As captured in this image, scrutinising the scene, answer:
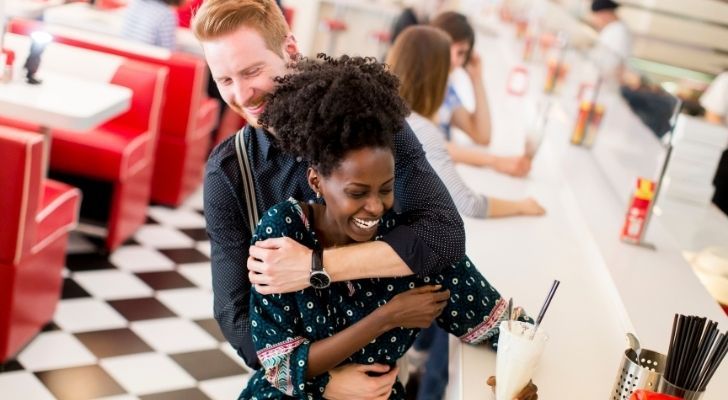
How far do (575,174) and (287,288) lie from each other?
215 cm

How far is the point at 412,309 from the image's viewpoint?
1.70 m

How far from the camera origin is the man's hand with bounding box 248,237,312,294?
5.30 feet

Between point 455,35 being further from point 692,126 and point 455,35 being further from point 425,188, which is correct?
point 425,188

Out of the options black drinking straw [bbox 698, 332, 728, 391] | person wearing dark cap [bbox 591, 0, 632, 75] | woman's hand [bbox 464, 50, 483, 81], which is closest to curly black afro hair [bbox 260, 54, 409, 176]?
black drinking straw [bbox 698, 332, 728, 391]

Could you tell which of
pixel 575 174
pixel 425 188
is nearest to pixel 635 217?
pixel 575 174

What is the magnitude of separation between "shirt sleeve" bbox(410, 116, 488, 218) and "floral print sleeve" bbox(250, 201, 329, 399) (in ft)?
3.34

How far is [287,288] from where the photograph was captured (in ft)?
5.36

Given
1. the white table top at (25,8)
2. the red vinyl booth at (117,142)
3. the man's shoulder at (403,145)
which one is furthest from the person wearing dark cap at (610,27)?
the man's shoulder at (403,145)

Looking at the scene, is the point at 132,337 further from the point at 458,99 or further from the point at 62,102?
the point at 458,99

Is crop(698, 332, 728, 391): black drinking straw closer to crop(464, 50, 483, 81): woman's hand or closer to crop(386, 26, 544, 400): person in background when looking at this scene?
crop(386, 26, 544, 400): person in background

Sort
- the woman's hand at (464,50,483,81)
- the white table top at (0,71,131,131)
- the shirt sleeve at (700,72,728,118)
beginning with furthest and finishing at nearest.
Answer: the shirt sleeve at (700,72,728,118) → the woman's hand at (464,50,483,81) → the white table top at (0,71,131,131)

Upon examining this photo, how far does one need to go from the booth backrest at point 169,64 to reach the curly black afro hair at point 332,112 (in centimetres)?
330

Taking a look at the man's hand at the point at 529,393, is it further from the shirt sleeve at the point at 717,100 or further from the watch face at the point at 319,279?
the shirt sleeve at the point at 717,100

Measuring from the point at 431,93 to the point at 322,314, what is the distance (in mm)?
1358
